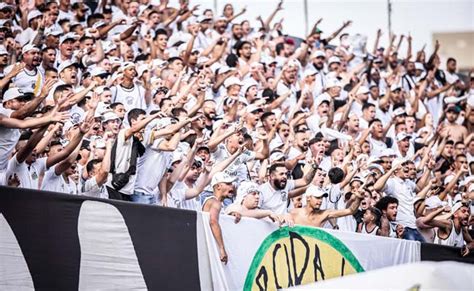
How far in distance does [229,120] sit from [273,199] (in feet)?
8.02

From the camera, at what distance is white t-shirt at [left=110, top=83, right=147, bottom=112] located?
47.8ft

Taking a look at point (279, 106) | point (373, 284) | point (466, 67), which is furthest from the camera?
point (466, 67)

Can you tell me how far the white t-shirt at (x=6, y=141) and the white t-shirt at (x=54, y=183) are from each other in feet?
1.62

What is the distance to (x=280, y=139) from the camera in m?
15.4

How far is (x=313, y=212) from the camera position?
12922 mm

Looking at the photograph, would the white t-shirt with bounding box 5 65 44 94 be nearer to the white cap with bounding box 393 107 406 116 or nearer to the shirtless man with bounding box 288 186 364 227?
the shirtless man with bounding box 288 186 364 227

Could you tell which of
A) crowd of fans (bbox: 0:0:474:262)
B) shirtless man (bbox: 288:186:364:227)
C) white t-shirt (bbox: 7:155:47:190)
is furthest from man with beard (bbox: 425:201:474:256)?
white t-shirt (bbox: 7:155:47:190)

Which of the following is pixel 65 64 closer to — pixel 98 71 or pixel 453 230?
pixel 98 71

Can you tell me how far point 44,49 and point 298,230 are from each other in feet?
14.8

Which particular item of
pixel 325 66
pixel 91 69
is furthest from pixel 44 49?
pixel 325 66

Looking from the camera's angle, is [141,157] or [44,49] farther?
[44,49]

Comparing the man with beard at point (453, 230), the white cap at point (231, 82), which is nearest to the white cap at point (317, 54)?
the white cap at point (231, 82)

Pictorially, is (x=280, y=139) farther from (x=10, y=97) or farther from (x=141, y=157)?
(x=10, y=97)

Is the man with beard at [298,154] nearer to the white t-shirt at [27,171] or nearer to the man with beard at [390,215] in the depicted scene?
the man with beard at [390,215]
